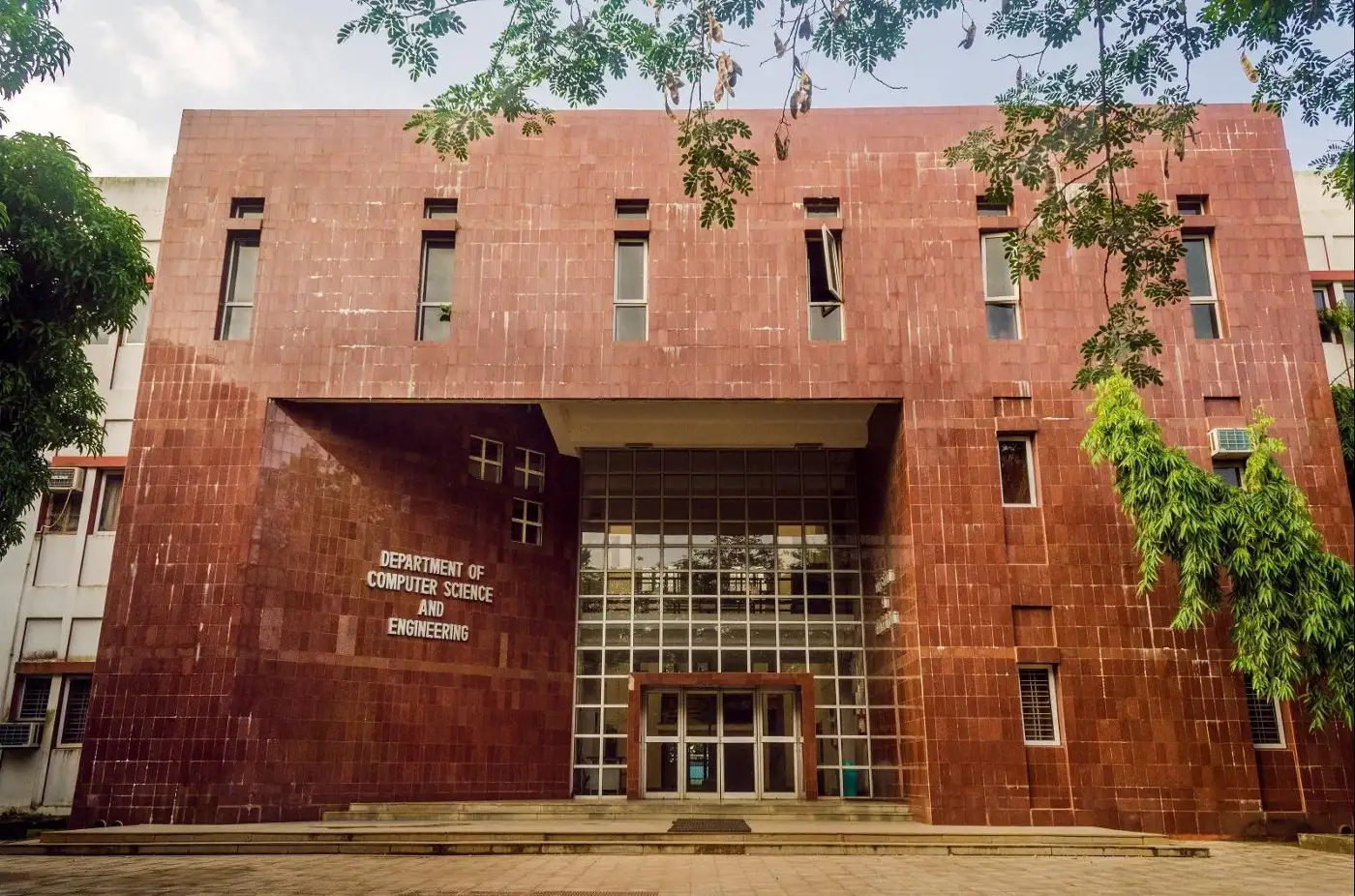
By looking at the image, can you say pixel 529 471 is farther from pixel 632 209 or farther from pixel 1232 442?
pixel 1232 442

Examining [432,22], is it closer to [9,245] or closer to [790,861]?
[9,245]

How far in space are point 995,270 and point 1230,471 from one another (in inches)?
184

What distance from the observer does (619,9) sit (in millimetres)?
6738

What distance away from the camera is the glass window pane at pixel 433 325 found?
51.1ft

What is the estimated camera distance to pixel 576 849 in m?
11.6

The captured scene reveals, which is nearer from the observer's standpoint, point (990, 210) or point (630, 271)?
point (990, 210)

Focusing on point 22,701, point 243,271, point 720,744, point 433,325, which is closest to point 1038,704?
point 720,744

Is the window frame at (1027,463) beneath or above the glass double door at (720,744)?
above

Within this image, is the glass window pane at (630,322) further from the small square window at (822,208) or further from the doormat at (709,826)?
the doormat at (709,826)

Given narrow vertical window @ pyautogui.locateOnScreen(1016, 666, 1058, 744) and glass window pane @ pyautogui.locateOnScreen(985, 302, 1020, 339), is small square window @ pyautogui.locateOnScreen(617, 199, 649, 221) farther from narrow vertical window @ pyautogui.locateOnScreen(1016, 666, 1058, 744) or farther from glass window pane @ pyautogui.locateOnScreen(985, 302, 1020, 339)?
narrow vertical window @ pyautogui.locateOnScreen(1016, 666, 1058, 744)

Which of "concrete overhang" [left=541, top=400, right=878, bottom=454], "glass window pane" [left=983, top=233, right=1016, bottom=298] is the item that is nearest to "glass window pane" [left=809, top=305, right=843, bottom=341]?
"concrete overhang" [left=541, top=400, right=878, bottom=454]

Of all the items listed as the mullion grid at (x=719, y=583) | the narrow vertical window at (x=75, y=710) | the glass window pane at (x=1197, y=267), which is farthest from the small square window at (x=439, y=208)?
the glass window pane at (x=1197, y=267)

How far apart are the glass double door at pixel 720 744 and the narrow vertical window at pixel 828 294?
6.50 metres

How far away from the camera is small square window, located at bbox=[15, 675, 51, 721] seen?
1652cm
